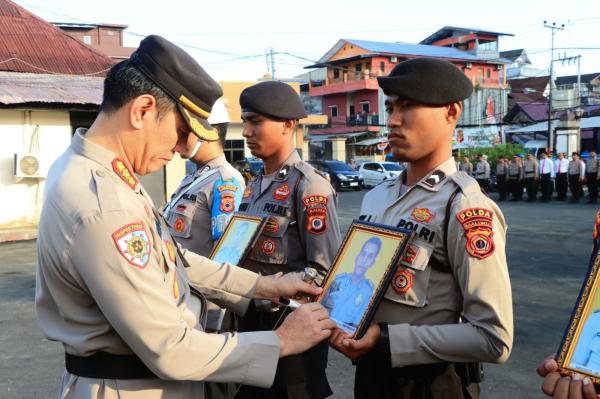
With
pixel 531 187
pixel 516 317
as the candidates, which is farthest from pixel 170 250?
pixel 531 187

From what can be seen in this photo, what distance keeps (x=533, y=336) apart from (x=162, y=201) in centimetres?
994

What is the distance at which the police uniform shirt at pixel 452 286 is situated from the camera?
1.84 metres

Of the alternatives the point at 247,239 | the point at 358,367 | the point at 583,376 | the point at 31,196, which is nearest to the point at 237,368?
the point at 358,367

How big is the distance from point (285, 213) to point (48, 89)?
10530mm

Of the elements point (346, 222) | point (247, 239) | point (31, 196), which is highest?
point (247, 239)

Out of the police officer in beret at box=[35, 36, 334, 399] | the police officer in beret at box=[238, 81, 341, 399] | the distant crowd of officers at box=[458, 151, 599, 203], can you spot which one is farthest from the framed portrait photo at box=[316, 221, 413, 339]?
the distant crowd of officers at box=[458, 151, 599, 203]

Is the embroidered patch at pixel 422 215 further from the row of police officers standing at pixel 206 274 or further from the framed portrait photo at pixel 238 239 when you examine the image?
the framed portrait photo at pixel 238 239

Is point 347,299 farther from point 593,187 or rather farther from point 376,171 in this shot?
point 376,171

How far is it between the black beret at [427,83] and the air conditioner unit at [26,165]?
10.9 metres

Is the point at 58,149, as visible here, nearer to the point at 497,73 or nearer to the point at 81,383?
the point at 81,383

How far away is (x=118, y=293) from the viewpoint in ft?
4.89

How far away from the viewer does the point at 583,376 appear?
1.48m

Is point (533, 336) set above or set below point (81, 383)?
below

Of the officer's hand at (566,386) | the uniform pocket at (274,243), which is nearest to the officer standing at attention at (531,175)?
the uniform pocket at (274,243)
